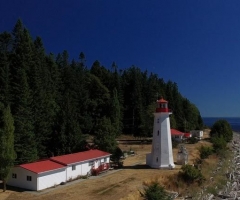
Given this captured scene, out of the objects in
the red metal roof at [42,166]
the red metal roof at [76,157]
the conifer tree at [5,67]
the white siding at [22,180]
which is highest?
the conifer tree at [5,67]

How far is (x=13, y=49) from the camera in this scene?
4375 cm

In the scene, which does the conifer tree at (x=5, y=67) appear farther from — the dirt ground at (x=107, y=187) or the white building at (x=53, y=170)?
the dirt ground at (x=107, y=187)

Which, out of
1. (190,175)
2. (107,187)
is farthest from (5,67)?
(190,175)

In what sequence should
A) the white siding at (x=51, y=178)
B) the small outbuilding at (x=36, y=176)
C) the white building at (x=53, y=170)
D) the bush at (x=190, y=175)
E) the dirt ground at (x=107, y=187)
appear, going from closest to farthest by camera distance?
the dirt ground at (x=107, y=187)
the small outbuilding at (x=36, y=176)
the white building at (x=53, y=170)
the white siding at (x=51, y=178)
the bush at (x=190, y=175)

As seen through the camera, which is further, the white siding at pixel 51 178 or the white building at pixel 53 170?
the white siding at pixel 51 178

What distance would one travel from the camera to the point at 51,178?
28.2 m

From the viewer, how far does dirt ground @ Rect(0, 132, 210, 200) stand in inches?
969

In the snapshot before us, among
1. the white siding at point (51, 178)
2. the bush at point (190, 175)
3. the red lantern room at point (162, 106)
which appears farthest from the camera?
the red lantern room at point (162, 106)

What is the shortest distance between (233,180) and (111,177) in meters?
14.7

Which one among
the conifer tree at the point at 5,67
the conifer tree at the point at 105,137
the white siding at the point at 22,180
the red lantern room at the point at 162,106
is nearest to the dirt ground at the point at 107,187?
the white siding at the point at 22,180

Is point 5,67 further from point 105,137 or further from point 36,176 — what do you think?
point 36,176

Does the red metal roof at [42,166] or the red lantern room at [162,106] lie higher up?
the red lantern room at [162,106]

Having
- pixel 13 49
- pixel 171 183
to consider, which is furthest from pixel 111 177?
pixel 13 49

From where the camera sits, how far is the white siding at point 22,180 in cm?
2672
